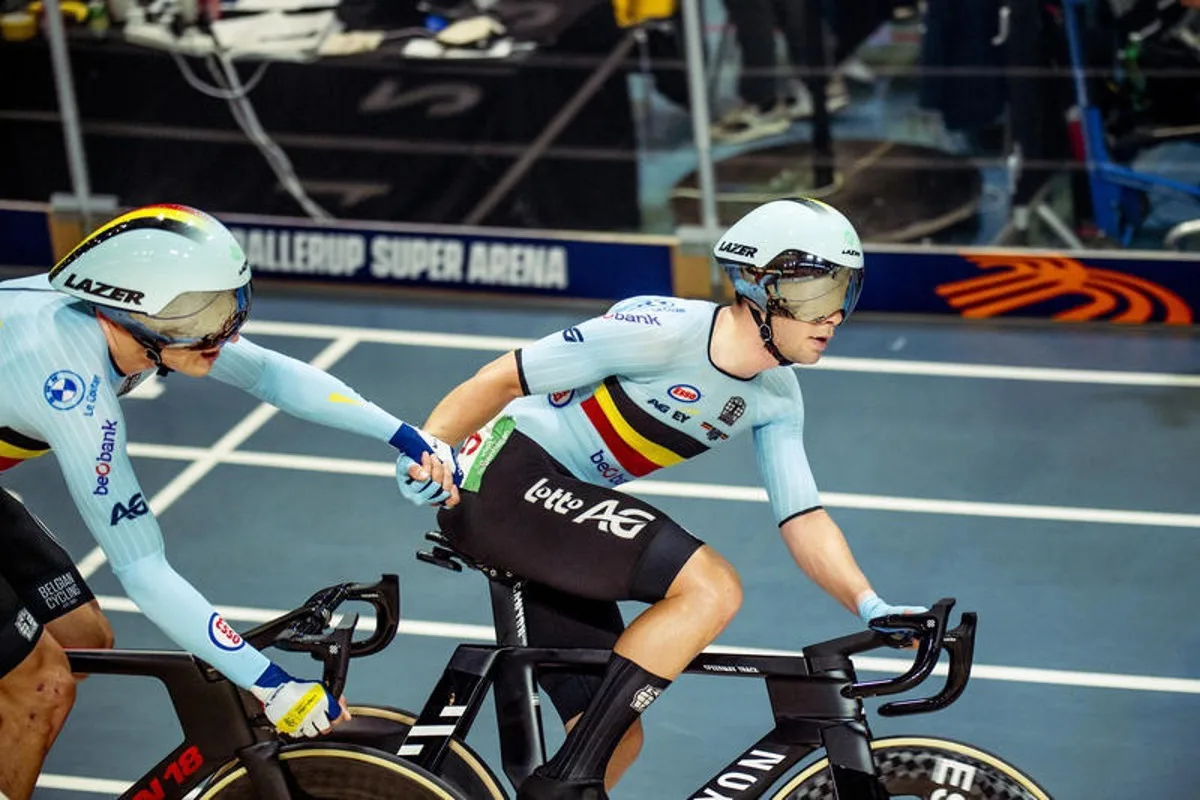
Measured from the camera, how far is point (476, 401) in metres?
4.88

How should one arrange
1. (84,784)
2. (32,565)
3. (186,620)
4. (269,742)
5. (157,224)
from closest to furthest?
(186,620) < (157,224) < (269,742) < (32,565) < (84,784)

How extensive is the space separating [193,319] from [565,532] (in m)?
1.03

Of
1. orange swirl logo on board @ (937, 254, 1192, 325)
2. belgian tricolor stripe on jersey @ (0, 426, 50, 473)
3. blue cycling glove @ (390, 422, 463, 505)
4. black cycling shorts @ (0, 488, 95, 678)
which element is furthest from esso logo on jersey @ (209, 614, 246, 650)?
orange swirl logo on board @ (937, 254, 1192, 325)

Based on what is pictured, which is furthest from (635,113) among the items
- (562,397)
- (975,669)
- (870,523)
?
(562,397)

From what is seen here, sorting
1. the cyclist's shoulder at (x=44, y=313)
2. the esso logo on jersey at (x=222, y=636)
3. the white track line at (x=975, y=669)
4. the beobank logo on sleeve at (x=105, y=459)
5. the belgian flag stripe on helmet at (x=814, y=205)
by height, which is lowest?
the white track line at (x=975, y=669)

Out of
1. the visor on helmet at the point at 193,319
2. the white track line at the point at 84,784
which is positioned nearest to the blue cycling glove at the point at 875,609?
the visor on helmet at the point at 193,319

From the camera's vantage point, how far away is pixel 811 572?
186 inches

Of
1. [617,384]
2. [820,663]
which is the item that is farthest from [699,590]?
[617,384]

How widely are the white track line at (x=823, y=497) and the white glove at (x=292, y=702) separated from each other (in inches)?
138

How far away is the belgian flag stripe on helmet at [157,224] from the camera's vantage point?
434 cm

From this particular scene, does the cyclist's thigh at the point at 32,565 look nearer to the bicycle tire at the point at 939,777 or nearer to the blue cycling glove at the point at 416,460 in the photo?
the blue cycling glove at the point at 416,460

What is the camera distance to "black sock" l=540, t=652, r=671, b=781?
4.49 meters

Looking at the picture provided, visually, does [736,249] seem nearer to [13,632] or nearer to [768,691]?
[768,691]

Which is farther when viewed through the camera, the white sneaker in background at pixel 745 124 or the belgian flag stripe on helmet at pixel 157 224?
the white sneaker in background at pixel 745 124
